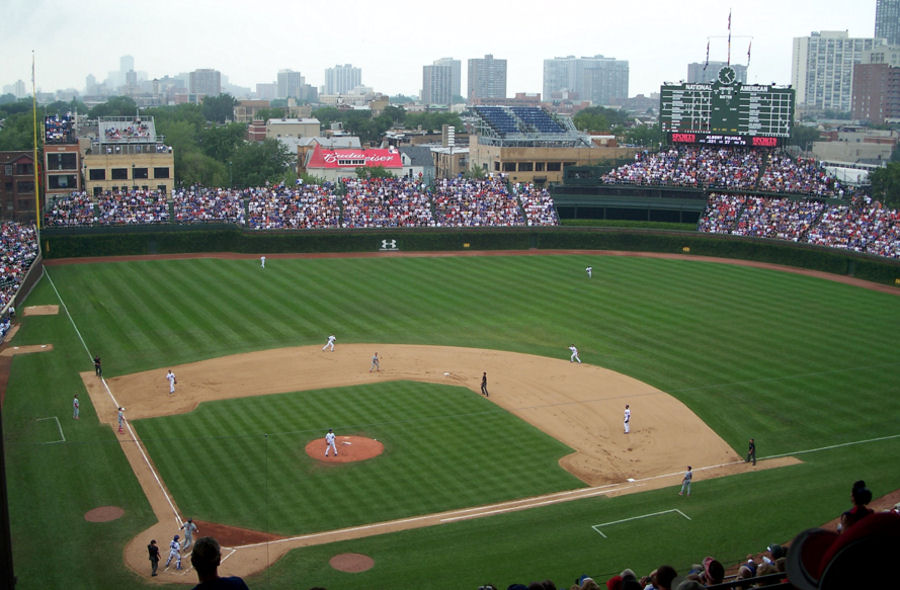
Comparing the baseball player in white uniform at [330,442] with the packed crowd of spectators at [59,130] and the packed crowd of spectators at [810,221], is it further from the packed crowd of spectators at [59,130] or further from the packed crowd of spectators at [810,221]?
the packed crowd of spectators at [59,130]

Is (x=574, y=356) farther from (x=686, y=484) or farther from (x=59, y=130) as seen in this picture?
(x=59, y=130)

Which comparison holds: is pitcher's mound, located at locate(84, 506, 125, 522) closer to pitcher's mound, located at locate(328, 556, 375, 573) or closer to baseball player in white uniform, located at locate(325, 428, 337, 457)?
baseball player in white uniform, located at locate(325, 428, 337, 457)

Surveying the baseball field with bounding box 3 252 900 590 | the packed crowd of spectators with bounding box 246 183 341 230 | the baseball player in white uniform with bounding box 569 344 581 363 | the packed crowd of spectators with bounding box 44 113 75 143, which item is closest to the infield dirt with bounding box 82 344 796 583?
the baseball field with bounding box 3 252 900 590

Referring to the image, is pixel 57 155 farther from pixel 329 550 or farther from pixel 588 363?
pixel 329 550

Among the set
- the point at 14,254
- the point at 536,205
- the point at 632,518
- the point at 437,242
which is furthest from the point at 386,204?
the point at 632,518

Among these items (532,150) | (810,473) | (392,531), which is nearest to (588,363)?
(810,473)
